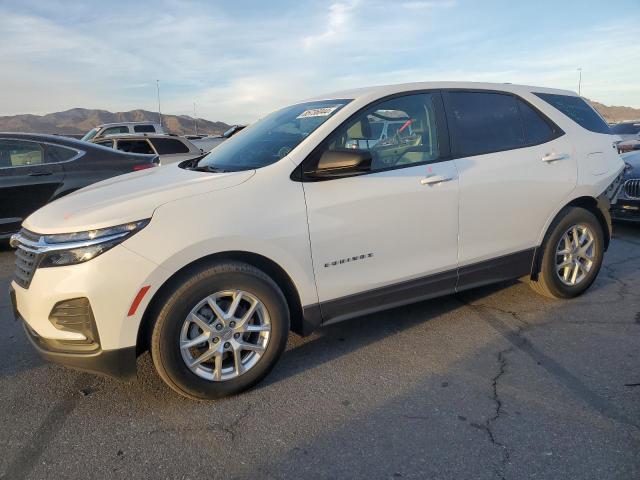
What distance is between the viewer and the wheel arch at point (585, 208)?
404cm

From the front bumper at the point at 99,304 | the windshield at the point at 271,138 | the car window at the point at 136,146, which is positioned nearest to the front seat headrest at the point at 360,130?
the windshield at the point at 271,138

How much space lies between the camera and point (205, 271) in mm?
2678

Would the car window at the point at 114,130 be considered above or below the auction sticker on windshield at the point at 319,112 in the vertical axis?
above

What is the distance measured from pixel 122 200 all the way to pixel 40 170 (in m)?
4.16

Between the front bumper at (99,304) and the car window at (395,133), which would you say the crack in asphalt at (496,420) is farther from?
the front bumper at (99,304)

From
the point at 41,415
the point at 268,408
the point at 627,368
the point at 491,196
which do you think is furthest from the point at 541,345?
the point at 41,415

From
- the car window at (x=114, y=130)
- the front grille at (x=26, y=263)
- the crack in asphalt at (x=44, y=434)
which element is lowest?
the crack in asphalt at (x=44, y=434)

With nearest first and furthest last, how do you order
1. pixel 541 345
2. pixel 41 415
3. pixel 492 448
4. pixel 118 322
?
pixel 492 448
pixel 118 322
pixel 41 415
pixel 541 345

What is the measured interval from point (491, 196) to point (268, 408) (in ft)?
7.10

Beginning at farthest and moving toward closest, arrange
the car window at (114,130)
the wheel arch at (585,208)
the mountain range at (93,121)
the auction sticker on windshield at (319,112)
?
the mountain range at (93,121) < the car window at (114,130) < the wheel arch at (585,208) < the auction sticker on windshield at (319,112)

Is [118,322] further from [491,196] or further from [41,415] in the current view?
[491,196]

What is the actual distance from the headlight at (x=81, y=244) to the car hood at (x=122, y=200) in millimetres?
28

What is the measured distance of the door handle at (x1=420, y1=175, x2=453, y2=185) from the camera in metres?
3.33

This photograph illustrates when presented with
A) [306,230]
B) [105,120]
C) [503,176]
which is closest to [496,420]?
[306,230]
